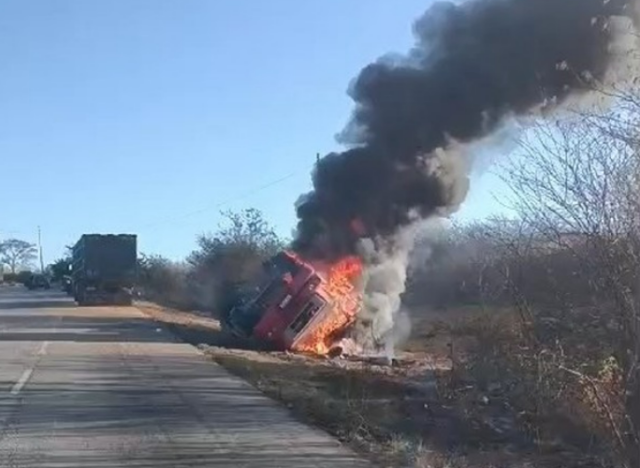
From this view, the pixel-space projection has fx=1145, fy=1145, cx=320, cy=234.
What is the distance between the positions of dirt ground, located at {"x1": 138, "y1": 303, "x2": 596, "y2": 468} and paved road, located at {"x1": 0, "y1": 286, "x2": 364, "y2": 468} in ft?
1.77

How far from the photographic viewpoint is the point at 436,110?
96.6 ft

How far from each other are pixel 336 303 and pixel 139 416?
15.1m

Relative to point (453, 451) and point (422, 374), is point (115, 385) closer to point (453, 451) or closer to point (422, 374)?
point (453, 451)

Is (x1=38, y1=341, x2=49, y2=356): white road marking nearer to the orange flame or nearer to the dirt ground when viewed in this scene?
the dirt ground

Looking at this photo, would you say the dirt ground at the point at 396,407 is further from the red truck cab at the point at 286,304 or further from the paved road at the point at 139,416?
the red truck cab at the point at 286,304

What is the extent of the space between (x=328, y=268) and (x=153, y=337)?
20.0 ft

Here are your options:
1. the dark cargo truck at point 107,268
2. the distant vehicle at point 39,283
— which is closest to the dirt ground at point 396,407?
the dark cargo truck at point 107,268

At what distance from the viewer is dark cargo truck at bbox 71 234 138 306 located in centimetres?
5631

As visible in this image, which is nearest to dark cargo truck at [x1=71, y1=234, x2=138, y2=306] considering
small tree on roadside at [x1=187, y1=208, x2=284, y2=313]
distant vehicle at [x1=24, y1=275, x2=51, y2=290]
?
small tree on roadside at [x1=187, y1=208, x2=284, y2=313]

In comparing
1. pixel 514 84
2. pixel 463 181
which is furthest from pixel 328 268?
pixel 514 84

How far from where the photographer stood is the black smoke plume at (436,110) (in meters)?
24.4

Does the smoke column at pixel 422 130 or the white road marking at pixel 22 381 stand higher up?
the smoke column at pixel 422 130

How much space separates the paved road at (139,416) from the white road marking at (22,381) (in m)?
0.02

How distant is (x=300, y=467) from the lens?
38.1ft
